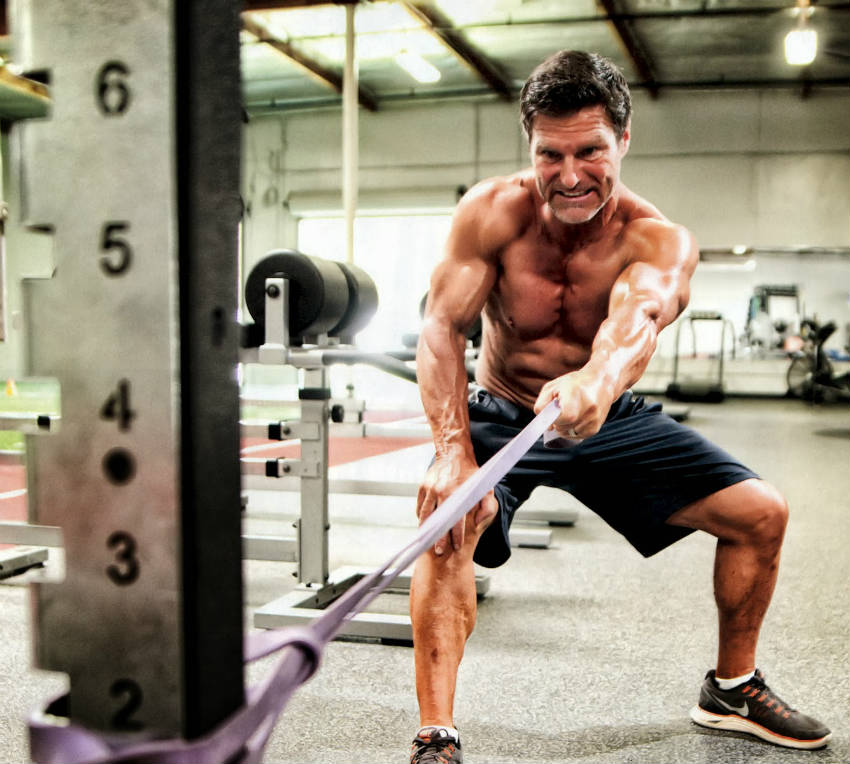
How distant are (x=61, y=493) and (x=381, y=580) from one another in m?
0.30

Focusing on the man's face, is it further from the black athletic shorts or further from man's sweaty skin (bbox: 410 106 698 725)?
the black athletic shorts

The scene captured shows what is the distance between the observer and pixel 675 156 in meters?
11.0

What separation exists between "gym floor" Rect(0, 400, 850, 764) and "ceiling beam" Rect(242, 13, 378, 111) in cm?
673

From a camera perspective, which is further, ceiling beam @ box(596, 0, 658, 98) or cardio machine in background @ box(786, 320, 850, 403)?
cardio machine in background @ box(786, 320, 850, 403)

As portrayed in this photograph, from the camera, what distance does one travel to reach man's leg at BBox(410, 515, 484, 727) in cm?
152

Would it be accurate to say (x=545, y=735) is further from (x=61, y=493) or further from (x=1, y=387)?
(x=1, y=387)

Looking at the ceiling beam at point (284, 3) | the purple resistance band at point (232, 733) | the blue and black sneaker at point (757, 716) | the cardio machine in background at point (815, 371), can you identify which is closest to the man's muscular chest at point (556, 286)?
the blue and black sneaker at point (757, 716)

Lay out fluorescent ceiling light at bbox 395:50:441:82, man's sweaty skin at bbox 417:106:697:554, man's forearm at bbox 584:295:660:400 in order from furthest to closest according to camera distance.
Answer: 1. fluorescent ceiling light at bbox 395:50:441:82
2. man's sweaty skin at bbox 417:106:697:554
3. man's forearm at bbox 584:295:660:400

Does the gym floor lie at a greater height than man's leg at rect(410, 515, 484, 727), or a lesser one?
lesser

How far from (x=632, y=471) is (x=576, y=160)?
0.62 m

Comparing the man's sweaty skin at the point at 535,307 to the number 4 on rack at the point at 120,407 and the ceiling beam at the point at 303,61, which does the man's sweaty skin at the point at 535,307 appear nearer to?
the number 4 on rack at the point at 120,407

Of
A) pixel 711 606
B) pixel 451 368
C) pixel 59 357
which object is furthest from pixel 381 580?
pixel 711 606

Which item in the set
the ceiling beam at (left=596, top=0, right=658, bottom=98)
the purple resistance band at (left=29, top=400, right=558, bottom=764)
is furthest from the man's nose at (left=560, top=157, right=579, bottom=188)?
the ceiling beam at (left=596, top=0, right=658, bottom=98)

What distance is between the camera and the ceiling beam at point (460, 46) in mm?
8555
